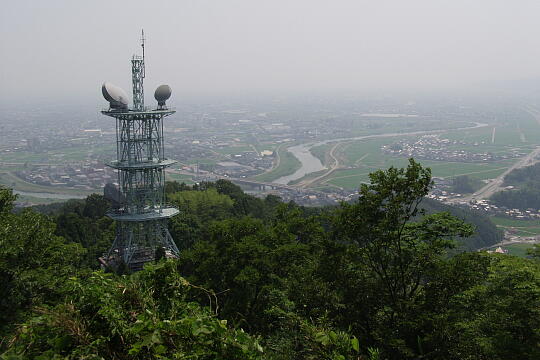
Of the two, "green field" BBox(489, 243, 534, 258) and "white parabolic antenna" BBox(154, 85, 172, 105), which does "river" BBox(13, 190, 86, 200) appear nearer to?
"white parabolic antenna" BBox(154, 85, 172, 105)

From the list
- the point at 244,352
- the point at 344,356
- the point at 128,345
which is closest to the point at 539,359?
the point at 344,356

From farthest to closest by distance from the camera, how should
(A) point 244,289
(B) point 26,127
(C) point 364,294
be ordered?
(B) point 26,127
(A) point 244,289
(C) point 364,294

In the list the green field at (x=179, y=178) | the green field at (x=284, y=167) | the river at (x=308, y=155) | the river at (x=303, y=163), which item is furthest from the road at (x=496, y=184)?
the green field at (x=179, y=178)

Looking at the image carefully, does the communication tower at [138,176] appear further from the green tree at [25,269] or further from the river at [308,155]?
the river at [308,155]

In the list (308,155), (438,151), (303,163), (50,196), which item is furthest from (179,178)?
(438,151)

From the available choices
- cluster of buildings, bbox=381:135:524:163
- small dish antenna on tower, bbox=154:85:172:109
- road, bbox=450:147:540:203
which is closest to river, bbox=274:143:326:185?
cluster of buildings, bbox=381:135:524:163

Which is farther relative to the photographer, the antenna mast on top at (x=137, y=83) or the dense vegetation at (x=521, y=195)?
the dense vegetation at (x=521, y=195)

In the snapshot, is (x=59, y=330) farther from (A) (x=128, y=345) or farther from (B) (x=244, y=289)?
(B) (x=244, y=289)
